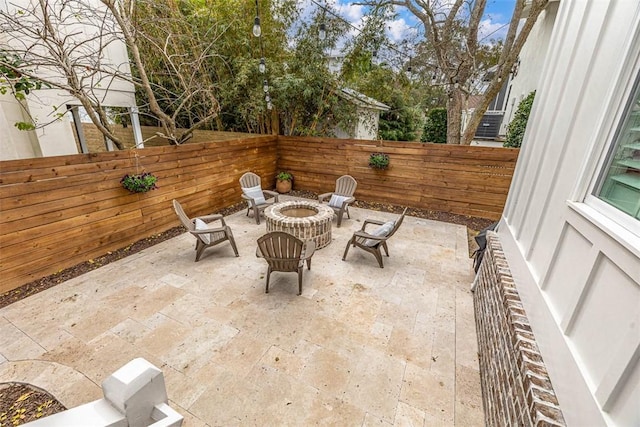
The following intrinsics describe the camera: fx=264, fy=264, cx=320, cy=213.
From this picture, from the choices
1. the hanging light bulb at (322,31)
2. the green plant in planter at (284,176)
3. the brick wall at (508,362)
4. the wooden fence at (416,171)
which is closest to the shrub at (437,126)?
the wooden fence at (416,171)

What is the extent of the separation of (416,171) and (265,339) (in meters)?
5.19

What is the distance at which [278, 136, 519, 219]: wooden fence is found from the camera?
5715 millimetres

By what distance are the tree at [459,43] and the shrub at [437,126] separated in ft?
5.74

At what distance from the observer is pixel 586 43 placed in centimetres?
173

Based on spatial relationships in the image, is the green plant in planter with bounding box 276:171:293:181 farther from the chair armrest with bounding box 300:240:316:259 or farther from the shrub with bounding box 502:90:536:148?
the shrub with bounding box 502:90:536:148

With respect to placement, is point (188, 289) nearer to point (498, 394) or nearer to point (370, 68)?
point (498, 394)

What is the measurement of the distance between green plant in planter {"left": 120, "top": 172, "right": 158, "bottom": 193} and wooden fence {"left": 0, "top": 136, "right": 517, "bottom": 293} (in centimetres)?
11

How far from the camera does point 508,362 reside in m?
1.80

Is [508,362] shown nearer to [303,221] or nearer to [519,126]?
[303,221]

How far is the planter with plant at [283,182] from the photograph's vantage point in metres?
7.59

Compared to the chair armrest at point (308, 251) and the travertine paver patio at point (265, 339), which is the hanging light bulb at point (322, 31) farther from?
the travertine paver patio at point (265, 339)

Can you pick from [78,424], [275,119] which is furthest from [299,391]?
[275,119]

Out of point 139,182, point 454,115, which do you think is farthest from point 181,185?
point 454,115

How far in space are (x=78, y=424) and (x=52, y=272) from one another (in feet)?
13.8
